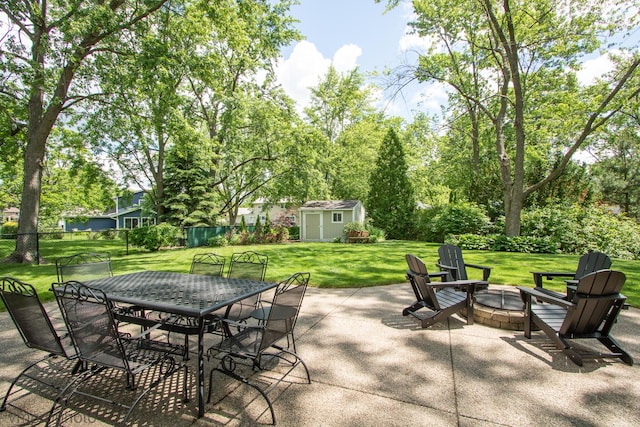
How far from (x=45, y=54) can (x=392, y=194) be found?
19.1 metres

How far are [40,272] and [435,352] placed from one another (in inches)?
419

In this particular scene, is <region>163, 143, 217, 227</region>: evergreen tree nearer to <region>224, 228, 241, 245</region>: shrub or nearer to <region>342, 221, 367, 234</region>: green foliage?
<region>224, 228, 241, 245</region>: shrub

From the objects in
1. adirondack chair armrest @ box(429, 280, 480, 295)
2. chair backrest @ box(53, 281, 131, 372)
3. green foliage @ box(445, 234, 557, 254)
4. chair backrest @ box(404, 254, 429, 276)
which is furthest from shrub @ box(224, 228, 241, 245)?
chair backrest @ box(53, 281, 131, 372)

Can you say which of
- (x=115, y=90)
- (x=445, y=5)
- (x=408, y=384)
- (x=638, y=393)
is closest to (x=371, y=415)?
(x=408, y=384)

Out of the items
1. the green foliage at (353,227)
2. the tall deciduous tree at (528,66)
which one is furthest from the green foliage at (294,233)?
the tall deciduous tree at (528,66)

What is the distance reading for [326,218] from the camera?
883 inches

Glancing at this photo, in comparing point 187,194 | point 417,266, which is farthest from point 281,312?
point 187,194

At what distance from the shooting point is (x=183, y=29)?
11.6m

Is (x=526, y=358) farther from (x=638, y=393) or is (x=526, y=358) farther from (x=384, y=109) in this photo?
(x=384, y=109)

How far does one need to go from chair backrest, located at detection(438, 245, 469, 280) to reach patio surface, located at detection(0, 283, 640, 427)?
1.25m

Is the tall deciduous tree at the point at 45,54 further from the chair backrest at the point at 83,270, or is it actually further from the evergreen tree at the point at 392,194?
the evergreen tree at the point at 392,194

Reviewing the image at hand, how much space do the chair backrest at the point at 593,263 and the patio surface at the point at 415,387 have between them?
0.91 metres

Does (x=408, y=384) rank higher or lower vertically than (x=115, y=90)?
lower

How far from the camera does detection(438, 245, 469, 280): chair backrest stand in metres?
5.38
